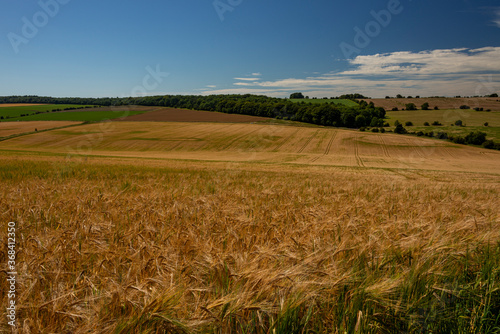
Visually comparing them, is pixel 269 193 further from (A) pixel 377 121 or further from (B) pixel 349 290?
(A) pixel 377 121

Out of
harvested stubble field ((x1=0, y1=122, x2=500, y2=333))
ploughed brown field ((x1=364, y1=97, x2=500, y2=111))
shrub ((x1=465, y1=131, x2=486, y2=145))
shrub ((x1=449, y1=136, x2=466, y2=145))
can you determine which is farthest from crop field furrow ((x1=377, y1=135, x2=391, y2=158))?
ploughed brown field ((x1=364, y1=97, x2=500, y2=111))

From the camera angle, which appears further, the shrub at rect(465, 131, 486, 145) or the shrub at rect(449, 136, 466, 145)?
the shrub at rect(449, 136, 466, 145)

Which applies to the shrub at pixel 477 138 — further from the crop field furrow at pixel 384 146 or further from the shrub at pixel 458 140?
the crop field furrow at pixel 384 146

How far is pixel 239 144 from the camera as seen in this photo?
55.9m

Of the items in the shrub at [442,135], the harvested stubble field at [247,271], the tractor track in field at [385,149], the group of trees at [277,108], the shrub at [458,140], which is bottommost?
the tractor track in field at [385,149]

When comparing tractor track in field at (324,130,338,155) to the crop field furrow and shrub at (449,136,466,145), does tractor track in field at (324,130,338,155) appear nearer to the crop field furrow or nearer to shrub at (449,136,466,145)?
the crop field furrow

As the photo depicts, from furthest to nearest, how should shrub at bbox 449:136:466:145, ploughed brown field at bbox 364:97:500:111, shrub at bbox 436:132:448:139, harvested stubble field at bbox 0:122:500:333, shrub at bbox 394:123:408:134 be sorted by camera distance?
ploughed brown field at bbox 364:97:500:111 → shrub at bbox 394:123:408:134 → shrub at bbox 436:132:448:139 → shrub at bbox 449:136:466:145 → harvested stubble field at bbox 0:122:500:333

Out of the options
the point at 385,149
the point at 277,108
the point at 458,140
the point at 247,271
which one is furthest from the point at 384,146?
the point at 247,271

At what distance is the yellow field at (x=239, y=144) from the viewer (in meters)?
48.4

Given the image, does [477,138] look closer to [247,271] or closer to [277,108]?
[277,108]

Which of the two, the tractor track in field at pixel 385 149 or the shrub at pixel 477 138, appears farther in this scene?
the shrub at pixel 477 138

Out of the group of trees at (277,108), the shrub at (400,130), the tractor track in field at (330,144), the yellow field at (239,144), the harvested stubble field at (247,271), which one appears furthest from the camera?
the group of trees at (277,108)

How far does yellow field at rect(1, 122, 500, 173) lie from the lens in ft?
159

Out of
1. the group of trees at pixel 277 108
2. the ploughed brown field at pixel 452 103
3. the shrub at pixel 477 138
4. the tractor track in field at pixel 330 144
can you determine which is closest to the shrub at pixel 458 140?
the shrub at pixel 477 138
